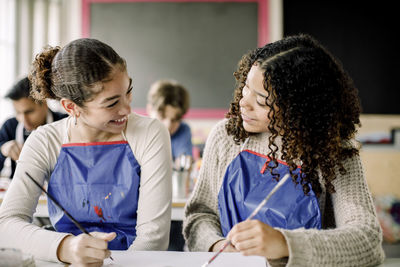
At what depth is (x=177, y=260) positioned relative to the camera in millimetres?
951

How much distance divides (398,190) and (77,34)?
3.53 m

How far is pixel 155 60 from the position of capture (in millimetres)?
3902

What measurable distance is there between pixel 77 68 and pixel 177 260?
24.5 inches

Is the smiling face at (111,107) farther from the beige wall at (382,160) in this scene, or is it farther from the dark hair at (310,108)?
the beige wall at (382,160)

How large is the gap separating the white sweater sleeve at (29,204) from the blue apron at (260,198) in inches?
19.4

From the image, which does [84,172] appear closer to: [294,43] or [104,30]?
[294,43]

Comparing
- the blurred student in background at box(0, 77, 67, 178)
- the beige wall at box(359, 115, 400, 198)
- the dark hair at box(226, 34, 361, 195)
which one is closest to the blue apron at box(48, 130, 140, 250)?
the dark hair at box(226, 34, 361, 195)

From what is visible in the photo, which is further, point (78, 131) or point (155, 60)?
point (155, 60)

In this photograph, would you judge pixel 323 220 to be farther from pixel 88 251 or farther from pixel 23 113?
pixel 23 113

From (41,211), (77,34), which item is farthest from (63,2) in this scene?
(41,211)

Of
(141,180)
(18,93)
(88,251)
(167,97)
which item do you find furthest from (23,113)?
(88,251)

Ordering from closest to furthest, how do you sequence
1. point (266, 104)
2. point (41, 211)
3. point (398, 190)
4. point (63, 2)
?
point (266, 104)
point (41, 211)
point (398, 190)
point (63, 2)

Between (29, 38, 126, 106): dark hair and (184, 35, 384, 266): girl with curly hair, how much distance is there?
427mm

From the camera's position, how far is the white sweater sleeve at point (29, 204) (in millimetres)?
985
